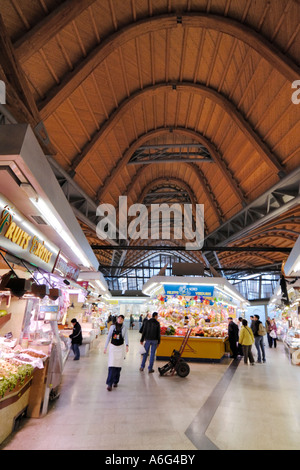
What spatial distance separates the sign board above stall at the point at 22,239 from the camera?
134 inches

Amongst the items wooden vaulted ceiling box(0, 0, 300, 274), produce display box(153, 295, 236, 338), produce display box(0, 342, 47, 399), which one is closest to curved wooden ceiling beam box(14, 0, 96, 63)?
wooden vaulted ceiling box(0, 0, 300, 274)

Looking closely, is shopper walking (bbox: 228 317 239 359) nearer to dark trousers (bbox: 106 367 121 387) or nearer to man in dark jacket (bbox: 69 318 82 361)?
man in dark jacket (bbox: 69 318 82 361)

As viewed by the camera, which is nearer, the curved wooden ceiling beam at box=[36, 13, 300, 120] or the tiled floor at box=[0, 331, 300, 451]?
the tiled floor at box=[0, 331, 300, 451]

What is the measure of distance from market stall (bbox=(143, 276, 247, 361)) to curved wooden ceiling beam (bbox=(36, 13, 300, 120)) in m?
7.11

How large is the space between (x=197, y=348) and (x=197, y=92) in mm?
9751

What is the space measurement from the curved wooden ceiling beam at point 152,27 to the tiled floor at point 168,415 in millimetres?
7034

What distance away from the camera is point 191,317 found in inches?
432

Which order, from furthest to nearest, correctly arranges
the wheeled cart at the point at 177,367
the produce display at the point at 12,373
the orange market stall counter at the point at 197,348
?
the orange market stall counter at the point at 197,348 → the wheeled cart at the point at 177,367 → the produce display at the point at 12,373

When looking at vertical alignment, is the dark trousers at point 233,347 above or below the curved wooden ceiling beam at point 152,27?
below

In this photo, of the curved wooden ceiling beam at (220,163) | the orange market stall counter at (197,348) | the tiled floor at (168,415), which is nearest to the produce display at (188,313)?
the orange market stall counter at (197,348)

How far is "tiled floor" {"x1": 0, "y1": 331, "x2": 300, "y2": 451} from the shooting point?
3.24 metres

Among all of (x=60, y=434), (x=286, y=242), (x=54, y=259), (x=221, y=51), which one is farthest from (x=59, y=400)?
(x=286, y=242)

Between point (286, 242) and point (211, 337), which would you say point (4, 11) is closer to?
point (211, 337)

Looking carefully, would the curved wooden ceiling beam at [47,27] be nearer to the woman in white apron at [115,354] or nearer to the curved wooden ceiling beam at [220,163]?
the woman in white apron at [115,354]
